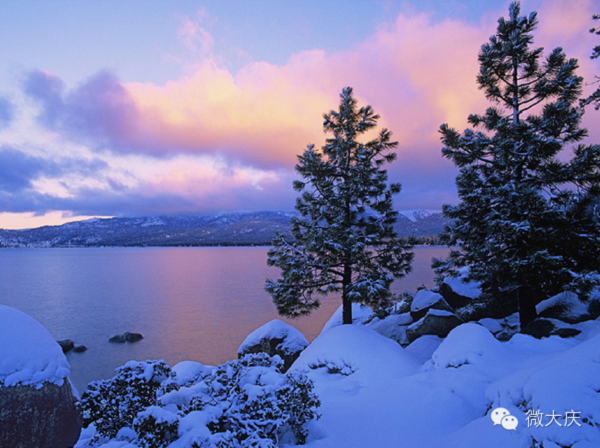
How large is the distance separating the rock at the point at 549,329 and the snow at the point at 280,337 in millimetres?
10615

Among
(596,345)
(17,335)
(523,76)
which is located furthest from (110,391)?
(523,76)

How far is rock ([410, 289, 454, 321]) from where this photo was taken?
17641 mm

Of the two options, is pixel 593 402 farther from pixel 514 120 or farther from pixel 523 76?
pixel 523 76

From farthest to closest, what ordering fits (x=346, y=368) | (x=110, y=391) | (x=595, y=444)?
1. (x=346, y=368)
2. (x=110, y=391)
3. (x=595, y=444)

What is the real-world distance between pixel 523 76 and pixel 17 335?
18.2 metres

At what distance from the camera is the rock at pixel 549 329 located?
11.0 m

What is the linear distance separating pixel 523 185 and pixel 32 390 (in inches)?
586

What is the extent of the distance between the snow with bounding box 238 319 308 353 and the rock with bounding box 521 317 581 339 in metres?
10.6

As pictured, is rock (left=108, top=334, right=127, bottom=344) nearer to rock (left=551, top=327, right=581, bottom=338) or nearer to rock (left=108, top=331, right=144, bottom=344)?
rock (left=108, top=331, right=144, bottom=344)

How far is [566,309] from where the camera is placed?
12781mm

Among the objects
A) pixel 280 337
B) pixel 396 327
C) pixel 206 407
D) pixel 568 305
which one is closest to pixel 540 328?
pixel 568 305

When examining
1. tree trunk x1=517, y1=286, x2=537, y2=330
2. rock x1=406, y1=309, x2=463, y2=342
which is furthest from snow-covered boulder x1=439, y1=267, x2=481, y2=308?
tree trunk x1=517, y1=286, x2=537, y2=330

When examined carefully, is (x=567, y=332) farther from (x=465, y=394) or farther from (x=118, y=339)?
(x=118, y=339)

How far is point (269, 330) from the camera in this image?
1803cm
